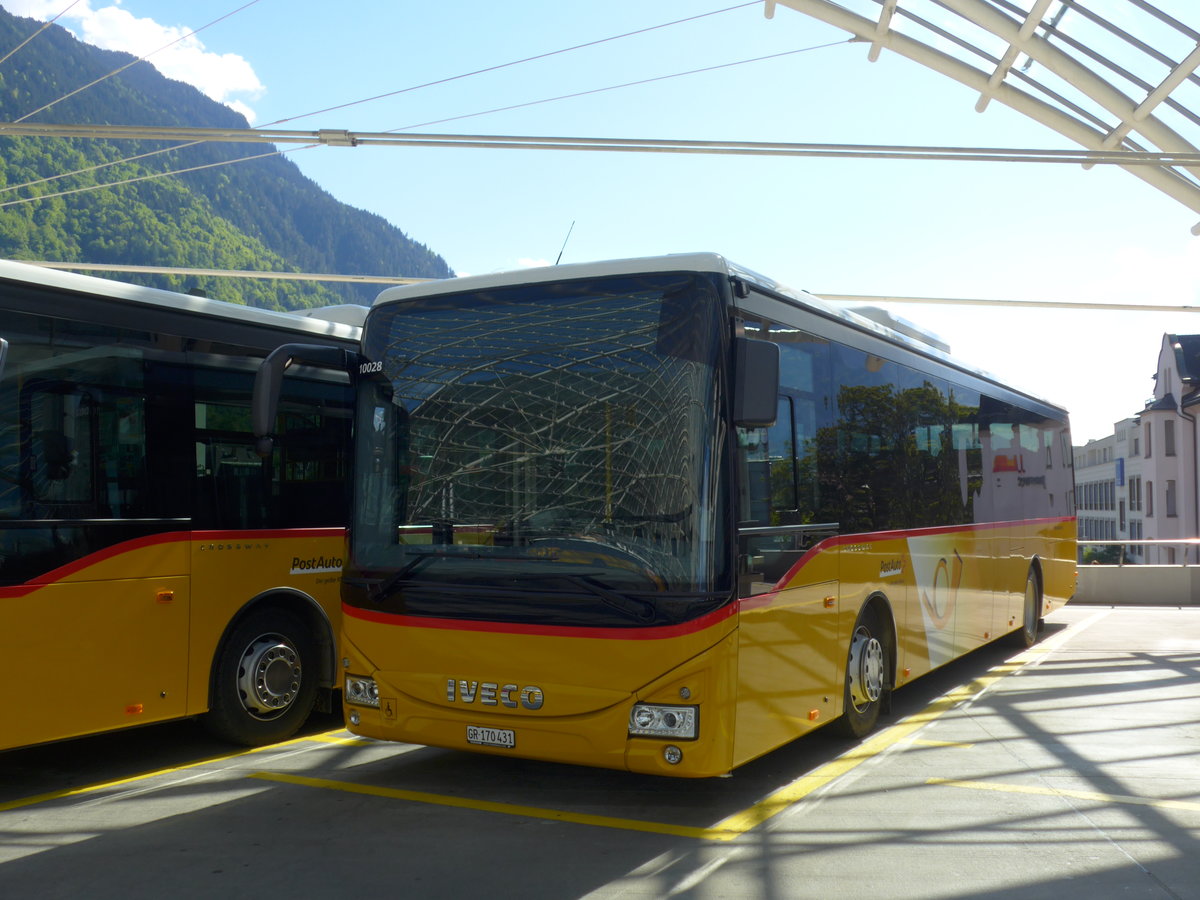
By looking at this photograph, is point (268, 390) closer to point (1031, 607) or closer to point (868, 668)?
point (868, 668)

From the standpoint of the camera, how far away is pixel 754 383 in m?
6.30

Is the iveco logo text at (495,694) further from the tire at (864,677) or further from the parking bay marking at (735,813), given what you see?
the tire at (864,677)

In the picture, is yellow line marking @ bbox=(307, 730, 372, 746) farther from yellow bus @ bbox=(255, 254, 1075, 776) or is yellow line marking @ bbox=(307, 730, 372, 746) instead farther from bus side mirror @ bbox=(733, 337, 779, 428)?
bus side mirror @ bbox=(733, 337, 779, 428)

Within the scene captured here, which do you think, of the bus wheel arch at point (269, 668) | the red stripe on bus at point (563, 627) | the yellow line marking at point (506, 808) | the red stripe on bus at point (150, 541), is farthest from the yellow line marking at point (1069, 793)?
the red stripe on bus at point (150, 541)

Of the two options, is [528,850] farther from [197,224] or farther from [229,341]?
[197,224]

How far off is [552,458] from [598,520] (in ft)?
1.46

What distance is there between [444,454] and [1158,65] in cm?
1161

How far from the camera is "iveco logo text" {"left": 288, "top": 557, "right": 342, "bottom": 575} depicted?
28.8 feet

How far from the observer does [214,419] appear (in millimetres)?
8203

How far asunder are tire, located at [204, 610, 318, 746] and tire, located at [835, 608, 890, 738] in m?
3.96

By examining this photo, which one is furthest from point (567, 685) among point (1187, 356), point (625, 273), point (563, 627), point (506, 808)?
point (1187, 356)

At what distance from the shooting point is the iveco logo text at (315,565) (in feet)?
28.8

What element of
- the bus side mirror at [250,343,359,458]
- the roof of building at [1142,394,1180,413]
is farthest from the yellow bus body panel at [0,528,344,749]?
the roof of building at [1142,394,1180,413]

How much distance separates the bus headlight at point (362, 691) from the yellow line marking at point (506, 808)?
59 cm
